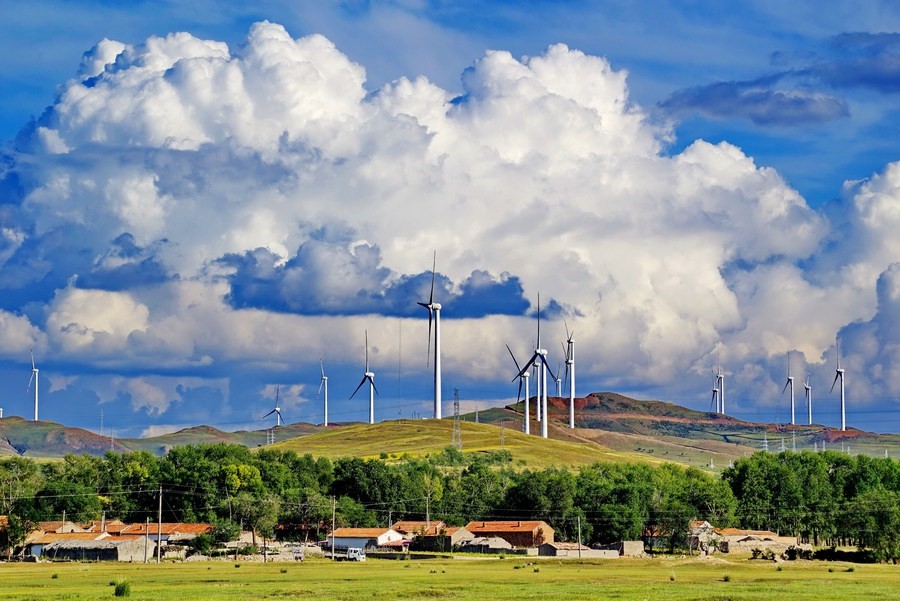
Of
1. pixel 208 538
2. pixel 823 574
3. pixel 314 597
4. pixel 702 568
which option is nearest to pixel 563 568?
pixel 702 568

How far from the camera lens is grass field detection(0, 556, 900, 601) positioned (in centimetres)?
10188

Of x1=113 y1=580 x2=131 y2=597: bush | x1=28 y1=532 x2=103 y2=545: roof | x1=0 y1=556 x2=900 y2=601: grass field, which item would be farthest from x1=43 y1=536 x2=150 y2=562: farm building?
x1=113 y1=580 x2=131 y2=597: bush

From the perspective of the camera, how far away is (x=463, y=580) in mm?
120875

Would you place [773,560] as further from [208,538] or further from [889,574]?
[208,538]

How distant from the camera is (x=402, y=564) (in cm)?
16375

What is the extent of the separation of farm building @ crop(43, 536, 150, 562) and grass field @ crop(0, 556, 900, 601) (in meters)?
15.8

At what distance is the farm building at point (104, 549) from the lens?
610 feet

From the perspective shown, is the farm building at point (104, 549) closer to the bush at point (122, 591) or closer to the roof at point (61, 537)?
the roof at point (61, 537)

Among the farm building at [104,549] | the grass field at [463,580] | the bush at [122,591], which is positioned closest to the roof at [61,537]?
the farm building at [104,549]

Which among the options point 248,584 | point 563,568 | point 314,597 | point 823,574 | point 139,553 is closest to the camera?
point 314,597

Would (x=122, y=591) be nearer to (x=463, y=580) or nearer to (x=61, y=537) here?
(x=463, y=580)

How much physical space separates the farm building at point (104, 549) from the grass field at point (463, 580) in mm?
15849

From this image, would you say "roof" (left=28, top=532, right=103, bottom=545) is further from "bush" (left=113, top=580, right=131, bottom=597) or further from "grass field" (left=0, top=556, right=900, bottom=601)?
"bush" (left=113, top=580, right=131, bottom=597)

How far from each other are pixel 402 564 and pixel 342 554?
3457 centimetres
